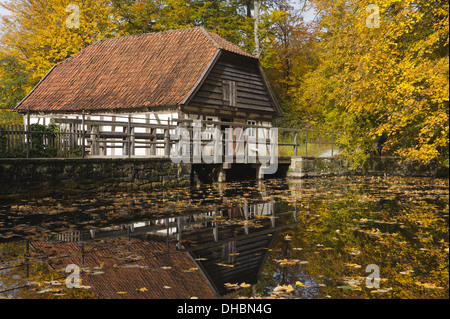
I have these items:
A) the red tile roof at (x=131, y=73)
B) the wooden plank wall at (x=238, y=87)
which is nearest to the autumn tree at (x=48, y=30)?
the red tile roof at (x=131, y=73)

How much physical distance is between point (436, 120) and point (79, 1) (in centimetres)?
2733

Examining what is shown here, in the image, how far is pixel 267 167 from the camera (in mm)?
21969

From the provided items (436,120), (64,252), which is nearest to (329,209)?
(436,120)

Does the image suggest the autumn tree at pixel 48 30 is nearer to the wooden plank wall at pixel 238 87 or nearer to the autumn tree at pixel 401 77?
the wooden plank wall at pixel 238 87

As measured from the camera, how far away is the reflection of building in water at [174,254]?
4.84 metres

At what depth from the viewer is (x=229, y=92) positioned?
24.3 m

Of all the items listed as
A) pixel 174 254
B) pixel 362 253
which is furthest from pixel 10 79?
pixel 362 253

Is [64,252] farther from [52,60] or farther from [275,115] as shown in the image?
[52,60]

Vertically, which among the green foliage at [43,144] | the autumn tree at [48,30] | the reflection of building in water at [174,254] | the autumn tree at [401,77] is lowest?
the reflection of building in water at [174,254]

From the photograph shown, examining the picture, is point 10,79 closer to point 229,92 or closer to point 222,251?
point 229,92

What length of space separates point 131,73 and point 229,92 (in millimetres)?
5495

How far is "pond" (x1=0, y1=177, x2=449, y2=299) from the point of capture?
4723 mm

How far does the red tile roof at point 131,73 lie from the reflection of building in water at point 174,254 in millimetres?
13421

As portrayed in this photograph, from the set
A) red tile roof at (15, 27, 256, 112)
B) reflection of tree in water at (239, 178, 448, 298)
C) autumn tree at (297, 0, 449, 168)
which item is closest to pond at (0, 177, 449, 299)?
reflection of tree in water at (239, 178, 448, 298)
